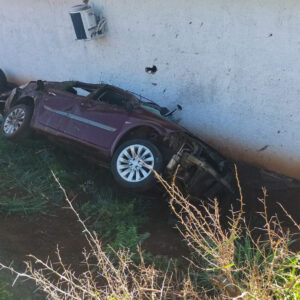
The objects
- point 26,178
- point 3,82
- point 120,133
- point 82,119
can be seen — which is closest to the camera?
point 120,133

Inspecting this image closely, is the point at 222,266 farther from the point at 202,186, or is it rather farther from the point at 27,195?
the point at 27,195

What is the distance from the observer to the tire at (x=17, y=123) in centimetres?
733

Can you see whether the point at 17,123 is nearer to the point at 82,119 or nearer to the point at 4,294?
the point at 82,119

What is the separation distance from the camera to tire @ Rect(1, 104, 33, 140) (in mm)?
7328

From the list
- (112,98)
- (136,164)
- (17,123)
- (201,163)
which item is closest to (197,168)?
(201,163)

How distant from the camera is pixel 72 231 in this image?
18.9 ft

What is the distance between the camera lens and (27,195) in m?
6.30

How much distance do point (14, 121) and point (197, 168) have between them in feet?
11.0

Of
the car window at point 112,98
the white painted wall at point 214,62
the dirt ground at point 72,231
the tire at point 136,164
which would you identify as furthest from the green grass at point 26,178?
the white painted wall at point 214,62

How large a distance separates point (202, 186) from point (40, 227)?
7.54 ft

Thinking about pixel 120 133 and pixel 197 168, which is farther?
pixel 120 133

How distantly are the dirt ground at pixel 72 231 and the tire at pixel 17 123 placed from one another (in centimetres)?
181

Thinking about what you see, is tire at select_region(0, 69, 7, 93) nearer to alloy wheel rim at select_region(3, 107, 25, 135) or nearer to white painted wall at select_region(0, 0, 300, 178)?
white painted wall at select_region(0, 0, 300, 178)

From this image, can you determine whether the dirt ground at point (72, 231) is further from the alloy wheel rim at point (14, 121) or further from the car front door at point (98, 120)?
the alloy wheel rim at point (14, 121)
